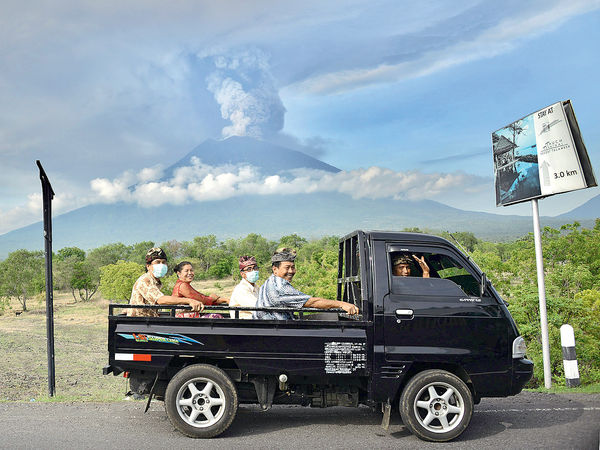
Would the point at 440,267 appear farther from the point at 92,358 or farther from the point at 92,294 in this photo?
the point at 92,294

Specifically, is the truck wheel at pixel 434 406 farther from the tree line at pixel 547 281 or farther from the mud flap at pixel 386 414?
the tree line at pixel 547 281

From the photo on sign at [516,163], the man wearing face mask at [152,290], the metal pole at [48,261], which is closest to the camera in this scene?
the man wearing face mask at [152,290]

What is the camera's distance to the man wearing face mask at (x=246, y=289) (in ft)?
22.0

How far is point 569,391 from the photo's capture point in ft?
31.0

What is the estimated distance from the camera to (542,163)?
38.3ft

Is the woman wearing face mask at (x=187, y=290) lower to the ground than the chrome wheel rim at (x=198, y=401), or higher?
higher

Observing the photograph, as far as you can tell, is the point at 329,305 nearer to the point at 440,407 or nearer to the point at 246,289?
the point at 246,289

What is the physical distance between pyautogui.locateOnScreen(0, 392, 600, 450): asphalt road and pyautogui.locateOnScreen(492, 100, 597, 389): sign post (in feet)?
14.2

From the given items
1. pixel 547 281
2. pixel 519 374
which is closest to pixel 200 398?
pixel 519 374

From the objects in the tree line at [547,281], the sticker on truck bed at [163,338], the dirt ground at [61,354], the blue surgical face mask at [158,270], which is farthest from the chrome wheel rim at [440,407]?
the dirt ground at [61,354]

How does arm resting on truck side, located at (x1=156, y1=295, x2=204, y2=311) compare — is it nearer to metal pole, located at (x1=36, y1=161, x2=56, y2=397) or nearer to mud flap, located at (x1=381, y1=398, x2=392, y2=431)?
mud flap, located at (x1=381, y1=398, x2=392, y2=431)

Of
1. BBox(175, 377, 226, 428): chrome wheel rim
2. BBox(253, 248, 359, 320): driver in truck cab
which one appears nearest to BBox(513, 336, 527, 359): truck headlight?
BBox(253, 248, 359, 320): driver in truck cab

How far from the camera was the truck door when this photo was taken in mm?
6184

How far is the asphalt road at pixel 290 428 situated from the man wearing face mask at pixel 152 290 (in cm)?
132
